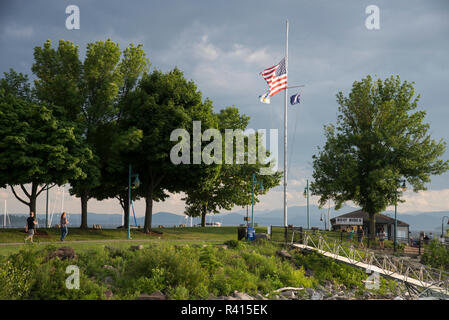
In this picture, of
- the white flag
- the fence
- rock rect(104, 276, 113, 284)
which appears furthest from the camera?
the white flag

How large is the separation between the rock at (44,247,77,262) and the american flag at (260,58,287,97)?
21.1 metres

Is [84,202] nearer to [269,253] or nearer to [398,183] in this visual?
[269,253]

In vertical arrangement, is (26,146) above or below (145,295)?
above

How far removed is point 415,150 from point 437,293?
910 inches

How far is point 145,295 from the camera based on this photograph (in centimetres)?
1748

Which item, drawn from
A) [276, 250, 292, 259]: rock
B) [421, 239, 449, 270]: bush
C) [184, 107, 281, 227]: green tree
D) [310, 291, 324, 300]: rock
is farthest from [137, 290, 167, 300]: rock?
[184, 107, 281, 227]: green tree

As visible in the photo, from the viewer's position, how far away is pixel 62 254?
65.0 feet

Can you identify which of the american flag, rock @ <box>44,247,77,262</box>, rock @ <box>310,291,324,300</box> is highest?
the american flag

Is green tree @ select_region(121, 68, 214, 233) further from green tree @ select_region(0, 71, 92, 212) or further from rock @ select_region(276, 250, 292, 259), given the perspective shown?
rock @ select_region(276, 250, 292, 259)

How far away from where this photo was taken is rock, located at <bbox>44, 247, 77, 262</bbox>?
19.5 metres

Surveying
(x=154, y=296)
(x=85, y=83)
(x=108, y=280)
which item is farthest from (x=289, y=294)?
(x=85, y=83)

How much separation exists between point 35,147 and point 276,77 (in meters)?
20.1

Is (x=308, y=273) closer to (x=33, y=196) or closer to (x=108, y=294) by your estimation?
(x=108, y=294)

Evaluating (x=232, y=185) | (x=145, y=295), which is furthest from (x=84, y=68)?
(x=145, y=295)
